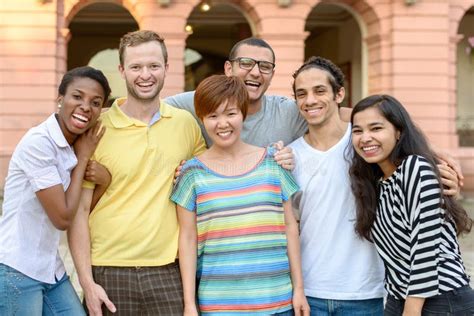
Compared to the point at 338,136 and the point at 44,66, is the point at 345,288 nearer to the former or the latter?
the point at 338,136

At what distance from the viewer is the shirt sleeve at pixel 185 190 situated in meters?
3.06

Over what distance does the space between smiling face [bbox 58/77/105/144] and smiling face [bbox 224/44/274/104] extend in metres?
0.85

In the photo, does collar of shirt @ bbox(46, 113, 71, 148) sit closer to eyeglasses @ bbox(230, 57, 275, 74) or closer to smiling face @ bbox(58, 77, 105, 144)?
smiling face @ bbox(58, 77, 105, 144)

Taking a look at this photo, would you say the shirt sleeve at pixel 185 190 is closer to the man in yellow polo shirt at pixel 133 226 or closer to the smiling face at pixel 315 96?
the man in yellow polo shirt at pixel 133 226

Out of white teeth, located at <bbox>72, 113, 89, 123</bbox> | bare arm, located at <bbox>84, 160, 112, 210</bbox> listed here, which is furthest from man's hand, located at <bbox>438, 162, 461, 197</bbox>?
white teeth, located at <bbox>72, 113, 89, 123</bbox>

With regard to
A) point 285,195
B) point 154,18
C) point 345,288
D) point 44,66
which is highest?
point 154,18

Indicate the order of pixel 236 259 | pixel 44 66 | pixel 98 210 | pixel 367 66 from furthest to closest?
pixel 367 66 → pixel 44 66 → pixel 98 210 → pixel 236 259

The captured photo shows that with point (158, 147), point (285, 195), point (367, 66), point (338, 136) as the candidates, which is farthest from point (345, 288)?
point (367, 66)

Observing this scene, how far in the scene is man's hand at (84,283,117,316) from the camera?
10.2 feet

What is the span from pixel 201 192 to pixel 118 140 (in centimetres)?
57

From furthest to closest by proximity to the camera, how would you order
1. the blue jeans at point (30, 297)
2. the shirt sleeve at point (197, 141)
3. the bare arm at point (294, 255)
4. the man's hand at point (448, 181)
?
the shirt sleeve at point (197, 141) → the bare arm at point (294, 255) → the blue jeans at point (30, 297) → the man's hand at point (448, 181)

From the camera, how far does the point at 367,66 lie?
15805mm

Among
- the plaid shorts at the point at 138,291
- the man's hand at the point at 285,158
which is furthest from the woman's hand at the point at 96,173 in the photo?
the man's hand at the point at 285,158

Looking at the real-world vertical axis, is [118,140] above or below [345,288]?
above
